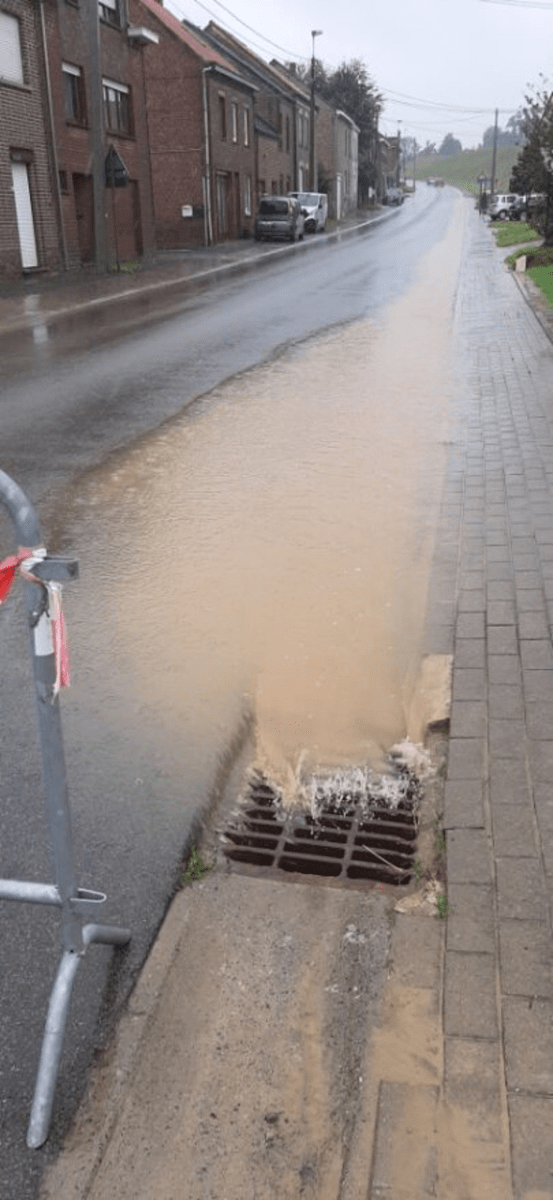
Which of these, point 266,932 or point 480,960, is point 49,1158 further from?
point 480,960

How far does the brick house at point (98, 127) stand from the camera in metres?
24.6

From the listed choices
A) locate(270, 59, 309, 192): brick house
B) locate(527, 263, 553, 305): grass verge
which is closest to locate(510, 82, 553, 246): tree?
locate(527, 263, 553, 305): grass verge

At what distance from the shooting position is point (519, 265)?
25.7 meters

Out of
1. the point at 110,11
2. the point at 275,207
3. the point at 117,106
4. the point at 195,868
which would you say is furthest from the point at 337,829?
the point at 275,207

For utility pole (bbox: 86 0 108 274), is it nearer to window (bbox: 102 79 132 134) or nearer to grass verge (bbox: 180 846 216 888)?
window (bbox: 102 79 132 134)

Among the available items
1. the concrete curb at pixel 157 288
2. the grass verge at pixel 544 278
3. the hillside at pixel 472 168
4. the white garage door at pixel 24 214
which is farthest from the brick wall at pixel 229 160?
the hillside at pixel 472 168

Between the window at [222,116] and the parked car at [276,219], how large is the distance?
3.12 m

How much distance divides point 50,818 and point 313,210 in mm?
50140

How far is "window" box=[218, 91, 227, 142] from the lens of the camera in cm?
3994

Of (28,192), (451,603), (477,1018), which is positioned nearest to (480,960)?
(477,1018)

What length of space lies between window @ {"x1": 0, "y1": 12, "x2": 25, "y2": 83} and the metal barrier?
24.4m

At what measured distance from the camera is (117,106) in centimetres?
3025

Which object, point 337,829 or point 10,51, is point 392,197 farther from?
point 337,829

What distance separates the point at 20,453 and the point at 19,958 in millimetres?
6441
